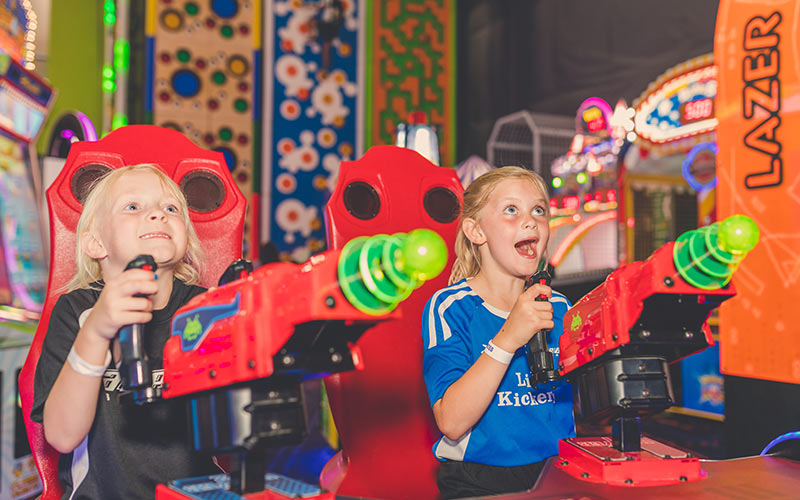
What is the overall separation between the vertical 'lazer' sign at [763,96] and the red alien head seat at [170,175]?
133 centimetres

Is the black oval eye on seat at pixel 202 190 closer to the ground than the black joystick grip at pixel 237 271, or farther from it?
farther from it

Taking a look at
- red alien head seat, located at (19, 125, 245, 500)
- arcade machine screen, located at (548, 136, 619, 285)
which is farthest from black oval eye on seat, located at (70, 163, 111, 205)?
arcade machine screen, located at (548, 136, 619, 285)

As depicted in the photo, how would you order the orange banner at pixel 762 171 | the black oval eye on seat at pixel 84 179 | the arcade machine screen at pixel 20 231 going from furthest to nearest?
the arcade machine screen at pixel 20 231, the orange banner at pixel 762 171, the black oval eye on seat at pixel 84 179

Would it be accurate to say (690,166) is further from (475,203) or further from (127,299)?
(127,299)

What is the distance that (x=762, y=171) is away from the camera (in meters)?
1.73

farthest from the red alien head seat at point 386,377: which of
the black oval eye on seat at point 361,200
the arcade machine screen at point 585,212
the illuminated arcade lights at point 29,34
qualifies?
the arcade machine screen at point 585,212

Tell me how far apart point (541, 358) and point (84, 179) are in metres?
0.85

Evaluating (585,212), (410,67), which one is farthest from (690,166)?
(410,67)

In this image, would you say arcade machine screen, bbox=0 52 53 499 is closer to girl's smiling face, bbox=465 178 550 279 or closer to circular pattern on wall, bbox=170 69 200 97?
girl's smiling face, bbox=465 178 550 279

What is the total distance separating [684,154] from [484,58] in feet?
6.60

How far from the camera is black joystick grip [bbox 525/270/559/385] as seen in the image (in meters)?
0.93

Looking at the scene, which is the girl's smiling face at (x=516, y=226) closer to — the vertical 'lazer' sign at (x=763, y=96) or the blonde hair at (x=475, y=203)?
the blonde hair at (x=475, y=203)

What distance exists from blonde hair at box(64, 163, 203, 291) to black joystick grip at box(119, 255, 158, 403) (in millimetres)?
343

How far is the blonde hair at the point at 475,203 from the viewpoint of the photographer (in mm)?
A: 1287
